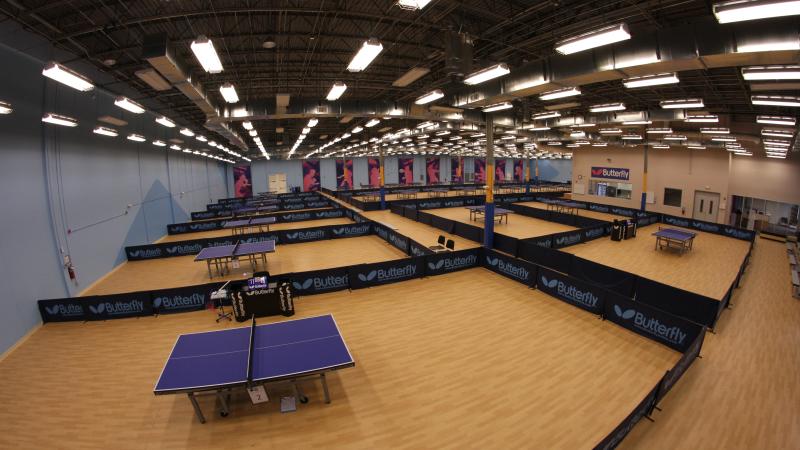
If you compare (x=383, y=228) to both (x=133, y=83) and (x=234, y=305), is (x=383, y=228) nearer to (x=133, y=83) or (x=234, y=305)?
(x=234, y=305)

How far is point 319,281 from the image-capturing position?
431 inches

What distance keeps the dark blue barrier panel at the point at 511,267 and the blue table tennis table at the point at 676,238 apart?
9.75 metres

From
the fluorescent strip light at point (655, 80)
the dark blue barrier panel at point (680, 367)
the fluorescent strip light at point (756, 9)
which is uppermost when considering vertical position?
the fluorescent strip light at point (655, 80)

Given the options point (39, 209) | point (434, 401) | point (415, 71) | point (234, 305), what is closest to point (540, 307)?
point (434, 401)

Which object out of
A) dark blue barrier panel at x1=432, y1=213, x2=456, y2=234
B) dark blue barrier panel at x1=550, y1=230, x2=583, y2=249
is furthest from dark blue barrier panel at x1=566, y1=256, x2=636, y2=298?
dark blue barrier panel at x1=432, y1=213, x2=456, y2=234

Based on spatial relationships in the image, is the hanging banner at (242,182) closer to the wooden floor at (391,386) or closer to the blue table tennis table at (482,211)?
the blue table tennis table at (482,211)

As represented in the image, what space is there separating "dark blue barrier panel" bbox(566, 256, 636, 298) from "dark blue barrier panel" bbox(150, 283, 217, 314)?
38.7 feet

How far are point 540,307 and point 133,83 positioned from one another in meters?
17.2

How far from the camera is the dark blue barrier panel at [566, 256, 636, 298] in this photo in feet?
33.4

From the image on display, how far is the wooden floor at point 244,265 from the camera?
13.2 m

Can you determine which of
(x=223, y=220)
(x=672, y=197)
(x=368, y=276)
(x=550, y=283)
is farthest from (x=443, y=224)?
(x=672, y=197)

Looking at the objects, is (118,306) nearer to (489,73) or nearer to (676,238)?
(489,73)

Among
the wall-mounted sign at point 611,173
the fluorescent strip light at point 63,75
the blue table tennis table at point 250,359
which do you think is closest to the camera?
the blue table tennis table at point 250,359

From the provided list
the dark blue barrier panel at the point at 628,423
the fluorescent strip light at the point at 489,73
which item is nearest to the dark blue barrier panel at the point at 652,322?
the dark blue barrier panel at the point at 628,423
